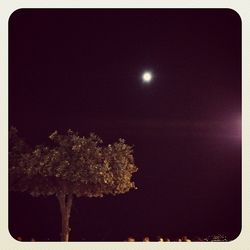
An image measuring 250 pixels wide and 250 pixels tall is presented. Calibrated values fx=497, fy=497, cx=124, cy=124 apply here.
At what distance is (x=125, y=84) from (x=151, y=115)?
96 centimetres

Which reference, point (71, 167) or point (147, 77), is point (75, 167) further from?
point (147, 77)

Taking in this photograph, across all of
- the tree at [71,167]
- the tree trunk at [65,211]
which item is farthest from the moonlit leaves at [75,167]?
the tree trunk at [65,211]

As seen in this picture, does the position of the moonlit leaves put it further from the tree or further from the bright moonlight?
the bright moonlight

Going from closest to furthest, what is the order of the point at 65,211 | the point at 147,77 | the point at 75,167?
1. the point at 147,77
2. the point at 75,167
3. the point at 65,211

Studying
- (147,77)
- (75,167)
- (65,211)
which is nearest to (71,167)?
(75,167)

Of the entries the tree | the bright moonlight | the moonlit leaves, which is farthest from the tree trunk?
the bright moonlight

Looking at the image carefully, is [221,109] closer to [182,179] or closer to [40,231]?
[182,179]

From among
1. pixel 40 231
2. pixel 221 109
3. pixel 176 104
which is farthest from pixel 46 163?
pixel 221 109

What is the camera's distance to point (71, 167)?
11523 mm

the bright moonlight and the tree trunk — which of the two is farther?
the tree trunk

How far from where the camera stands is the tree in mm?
11539

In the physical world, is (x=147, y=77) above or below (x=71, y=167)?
above

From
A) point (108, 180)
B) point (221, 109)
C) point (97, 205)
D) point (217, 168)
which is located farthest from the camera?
point (97, 205)

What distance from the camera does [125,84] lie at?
11.7m
